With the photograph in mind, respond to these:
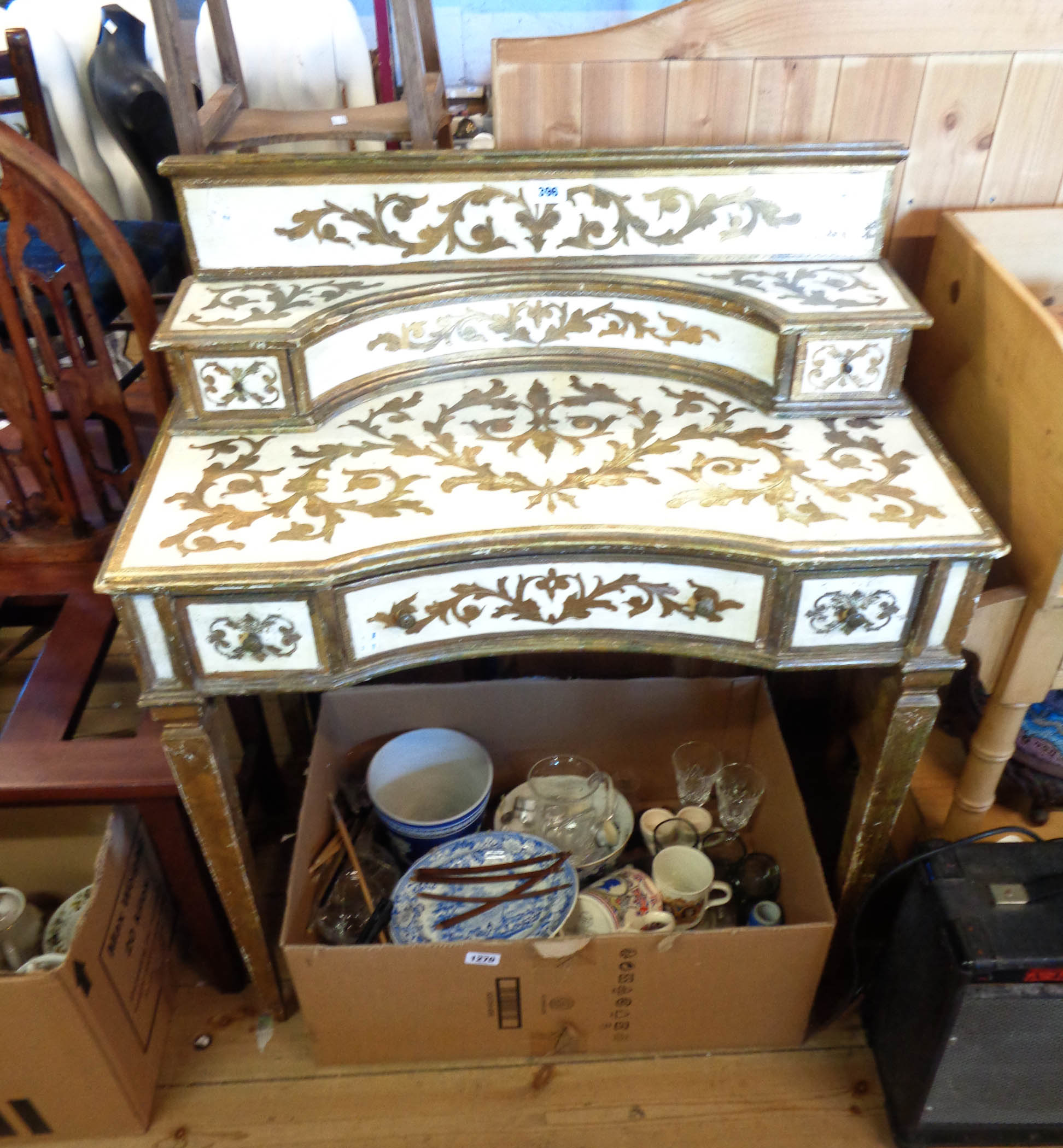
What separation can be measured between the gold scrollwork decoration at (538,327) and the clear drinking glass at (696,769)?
61 cm

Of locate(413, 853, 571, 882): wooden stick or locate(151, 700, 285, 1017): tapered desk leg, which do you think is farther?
locate(413, 853, 571, 882): wooden stick

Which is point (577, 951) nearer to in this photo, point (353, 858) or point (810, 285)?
point (353, 858)

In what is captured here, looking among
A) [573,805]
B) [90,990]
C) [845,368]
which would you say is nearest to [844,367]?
[845,368]

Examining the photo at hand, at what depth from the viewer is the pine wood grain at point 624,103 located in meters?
1.13

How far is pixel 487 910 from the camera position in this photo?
1.23 m

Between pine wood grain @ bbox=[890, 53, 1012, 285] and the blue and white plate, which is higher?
pine wood grain @ bbox=[890, 53, 1012, 285]

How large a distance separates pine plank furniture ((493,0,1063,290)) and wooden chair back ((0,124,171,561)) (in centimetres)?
52

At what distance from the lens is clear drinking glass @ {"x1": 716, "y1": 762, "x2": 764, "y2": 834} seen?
4.34 feet

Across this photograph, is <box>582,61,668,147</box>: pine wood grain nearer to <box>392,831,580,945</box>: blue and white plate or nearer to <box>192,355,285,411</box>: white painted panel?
<box>192,355,285,411</box>: white painted panel

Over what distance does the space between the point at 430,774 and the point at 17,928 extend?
1.90ft

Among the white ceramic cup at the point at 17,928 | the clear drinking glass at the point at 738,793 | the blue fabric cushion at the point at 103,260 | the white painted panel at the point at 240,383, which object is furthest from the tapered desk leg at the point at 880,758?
the blue fabric cushion at the point at 103,260

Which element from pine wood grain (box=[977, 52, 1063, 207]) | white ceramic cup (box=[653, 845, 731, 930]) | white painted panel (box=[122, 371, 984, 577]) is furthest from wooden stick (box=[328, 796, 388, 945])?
pine wood grain (box=[977, 52, 1063, 207])

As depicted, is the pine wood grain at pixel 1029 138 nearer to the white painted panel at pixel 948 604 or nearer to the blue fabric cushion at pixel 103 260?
the white painted panel at pixel 948 604

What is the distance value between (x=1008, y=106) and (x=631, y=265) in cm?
51
